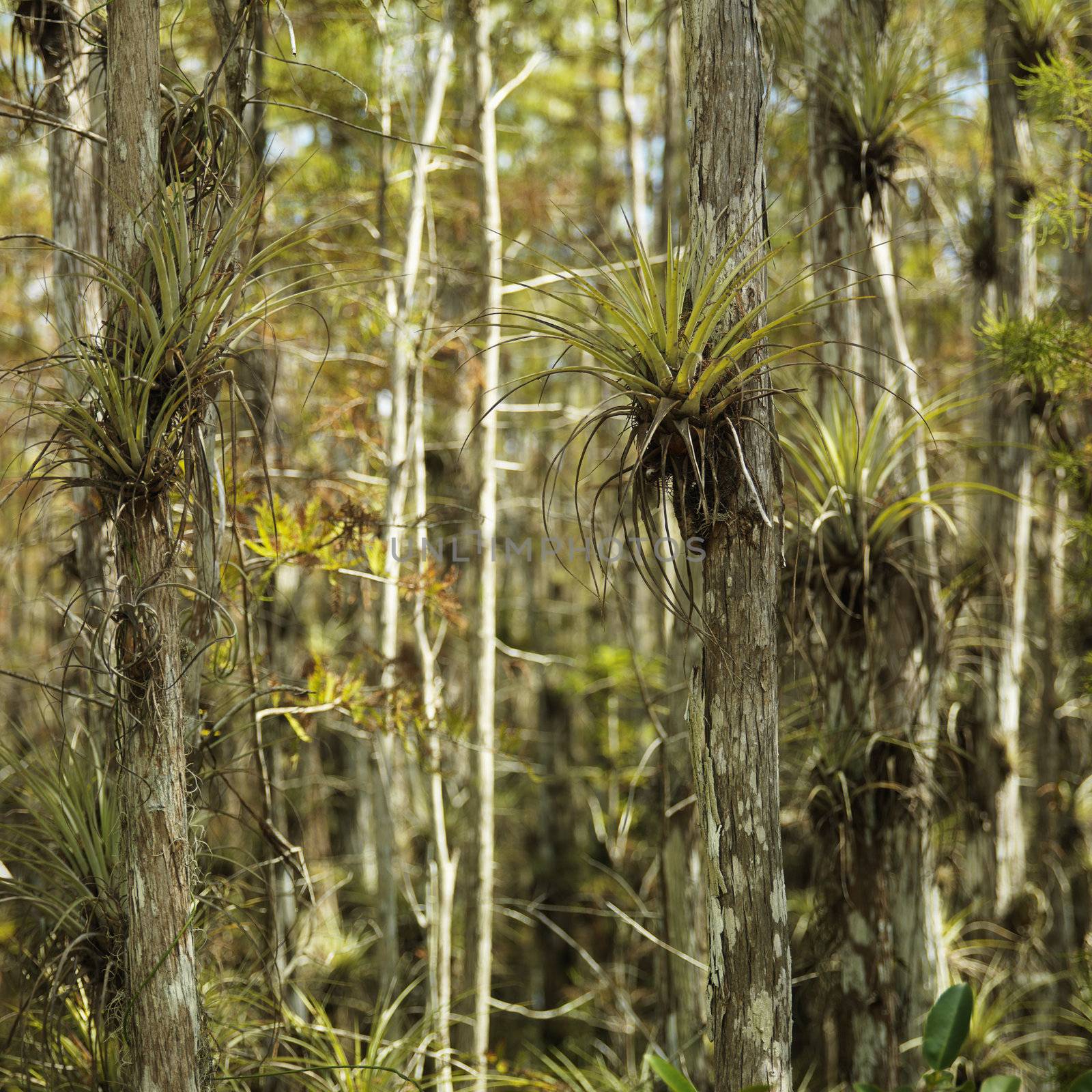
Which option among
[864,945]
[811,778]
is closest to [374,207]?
[811,778]

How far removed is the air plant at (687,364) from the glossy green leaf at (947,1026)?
1.71 meters

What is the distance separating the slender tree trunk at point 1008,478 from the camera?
18.2 feet

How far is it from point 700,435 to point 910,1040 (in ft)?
10.3

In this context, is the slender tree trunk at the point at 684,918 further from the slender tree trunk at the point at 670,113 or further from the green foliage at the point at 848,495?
the slender tree trunk at the point at 670,113

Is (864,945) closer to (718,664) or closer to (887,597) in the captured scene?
(887,597)

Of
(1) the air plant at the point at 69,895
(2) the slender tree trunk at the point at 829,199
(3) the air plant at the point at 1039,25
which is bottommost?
(1) the air plant at the point at 69,895

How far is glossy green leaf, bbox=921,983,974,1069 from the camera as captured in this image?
289 cm

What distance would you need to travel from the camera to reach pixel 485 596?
16.2 feet

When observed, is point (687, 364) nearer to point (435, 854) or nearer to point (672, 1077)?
point (672, 1077)

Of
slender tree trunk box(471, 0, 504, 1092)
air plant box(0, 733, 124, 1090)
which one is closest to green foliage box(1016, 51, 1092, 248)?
slender tree trunk box(471, 0, 504, 1092)

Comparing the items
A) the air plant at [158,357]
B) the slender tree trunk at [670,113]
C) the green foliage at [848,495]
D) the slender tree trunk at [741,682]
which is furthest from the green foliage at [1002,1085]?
the slender tree trunk at [670,113]

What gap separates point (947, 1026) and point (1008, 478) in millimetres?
3734

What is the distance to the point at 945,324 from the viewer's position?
35.8 feet

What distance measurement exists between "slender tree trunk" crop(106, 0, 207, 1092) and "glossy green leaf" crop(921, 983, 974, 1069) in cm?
208
